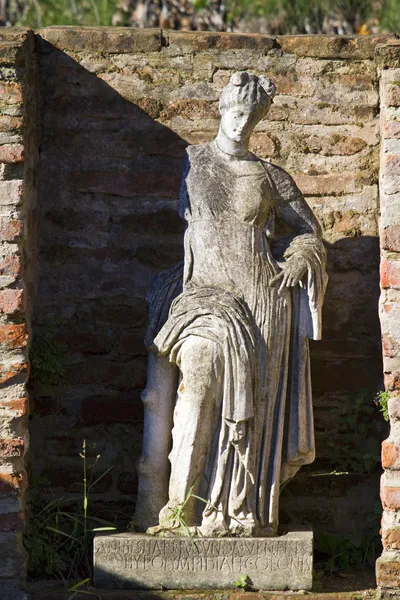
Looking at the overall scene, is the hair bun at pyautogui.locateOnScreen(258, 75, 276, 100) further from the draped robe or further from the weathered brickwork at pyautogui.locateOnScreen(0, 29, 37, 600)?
the weathered brickwork at pyautogui.locateOnScreen(0, 29, 37, 600)

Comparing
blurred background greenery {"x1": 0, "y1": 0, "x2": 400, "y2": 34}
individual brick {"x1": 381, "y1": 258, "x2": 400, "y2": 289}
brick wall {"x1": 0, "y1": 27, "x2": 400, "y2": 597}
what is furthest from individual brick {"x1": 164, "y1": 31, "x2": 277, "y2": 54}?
blurred background greenery {"x1": 0, "y1": 0, "x2": 400, "y2": 34}

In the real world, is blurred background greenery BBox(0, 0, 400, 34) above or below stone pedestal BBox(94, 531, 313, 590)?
above

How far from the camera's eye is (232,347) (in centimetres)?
507

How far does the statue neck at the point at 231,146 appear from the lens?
532cm

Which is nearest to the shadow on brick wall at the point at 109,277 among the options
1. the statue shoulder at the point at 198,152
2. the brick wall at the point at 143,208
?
the brick wall at the point at 143,208

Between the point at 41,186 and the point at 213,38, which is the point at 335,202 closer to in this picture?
the point at 213,38

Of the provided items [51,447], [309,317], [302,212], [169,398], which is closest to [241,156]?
[302,212]

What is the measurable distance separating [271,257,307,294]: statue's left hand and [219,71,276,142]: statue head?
594 millimetres

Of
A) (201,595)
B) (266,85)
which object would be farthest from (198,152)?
(201,595)

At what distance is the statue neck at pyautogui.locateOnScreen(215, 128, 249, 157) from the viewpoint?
5316 millimetres

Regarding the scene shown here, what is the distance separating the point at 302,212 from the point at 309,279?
1.14 feet

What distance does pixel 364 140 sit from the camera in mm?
5969

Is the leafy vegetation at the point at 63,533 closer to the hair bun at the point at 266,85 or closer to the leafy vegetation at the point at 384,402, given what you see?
the leafy vegetation at the point at 384,402

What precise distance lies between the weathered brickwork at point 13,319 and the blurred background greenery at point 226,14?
4.30 meters
